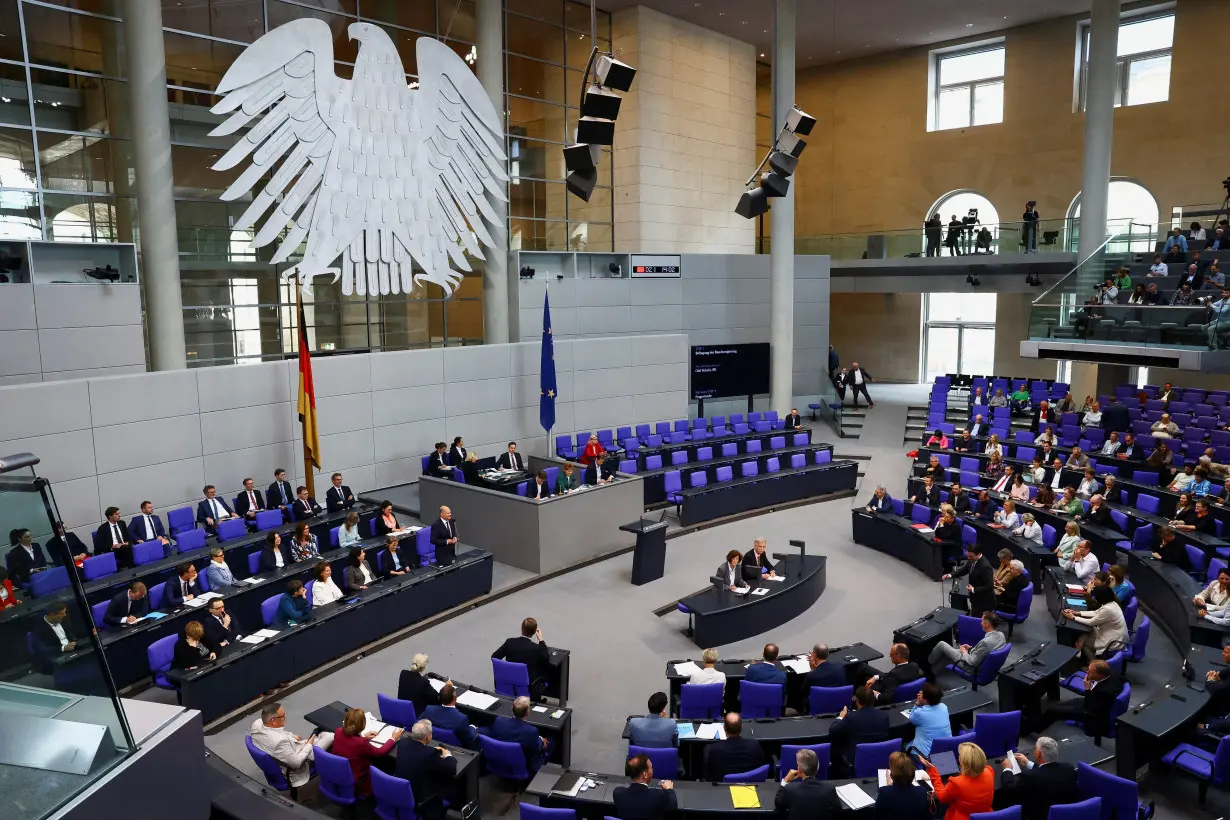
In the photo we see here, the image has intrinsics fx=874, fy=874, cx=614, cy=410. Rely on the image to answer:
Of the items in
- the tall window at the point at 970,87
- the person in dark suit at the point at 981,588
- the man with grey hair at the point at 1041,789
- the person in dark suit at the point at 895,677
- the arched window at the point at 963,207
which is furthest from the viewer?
the arched window at the point at 963,207

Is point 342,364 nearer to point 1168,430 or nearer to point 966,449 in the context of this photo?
point 966,449

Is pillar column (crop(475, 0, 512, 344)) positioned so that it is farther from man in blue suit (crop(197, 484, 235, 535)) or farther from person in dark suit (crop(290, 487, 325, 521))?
man in blue suit (crop(197, 484, 235, 535))

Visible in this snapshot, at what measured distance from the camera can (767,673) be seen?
7.56 meters

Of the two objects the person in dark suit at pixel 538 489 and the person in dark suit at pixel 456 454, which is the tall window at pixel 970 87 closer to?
the person in dark suit at pixel 456 454

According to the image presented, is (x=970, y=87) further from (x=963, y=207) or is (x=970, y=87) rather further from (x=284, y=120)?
(x=284, y=120)

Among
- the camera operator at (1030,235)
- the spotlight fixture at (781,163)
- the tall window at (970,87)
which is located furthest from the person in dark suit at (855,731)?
the tall window at (970,87)

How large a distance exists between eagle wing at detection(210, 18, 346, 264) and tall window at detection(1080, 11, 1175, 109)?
61.4 ft

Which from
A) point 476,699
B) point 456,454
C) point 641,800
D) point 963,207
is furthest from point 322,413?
point 963,207

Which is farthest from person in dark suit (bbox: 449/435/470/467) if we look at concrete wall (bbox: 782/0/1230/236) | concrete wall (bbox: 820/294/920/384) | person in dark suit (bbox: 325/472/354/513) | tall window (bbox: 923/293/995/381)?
tall window (bbox: 923/293/995/381)

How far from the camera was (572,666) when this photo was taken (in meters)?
9.30

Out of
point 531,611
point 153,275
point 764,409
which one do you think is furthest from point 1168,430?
point 153,275

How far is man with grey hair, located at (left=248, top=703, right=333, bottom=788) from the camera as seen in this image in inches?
253

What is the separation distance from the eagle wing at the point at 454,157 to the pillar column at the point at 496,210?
0.72ft

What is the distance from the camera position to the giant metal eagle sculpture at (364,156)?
13750mm
